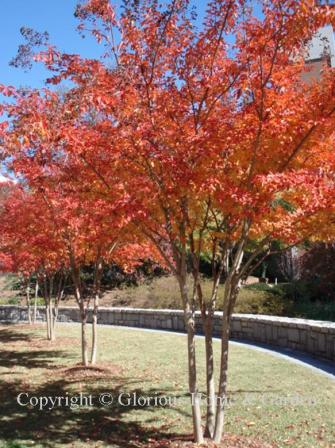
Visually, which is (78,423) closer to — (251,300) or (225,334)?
(225,334)

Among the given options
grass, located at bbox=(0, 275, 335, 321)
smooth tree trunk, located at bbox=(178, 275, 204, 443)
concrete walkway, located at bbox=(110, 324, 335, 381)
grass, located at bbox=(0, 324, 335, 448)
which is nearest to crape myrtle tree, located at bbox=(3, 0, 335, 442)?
smooth tree trunk, located at bbox=(178, 275, 204, 443)

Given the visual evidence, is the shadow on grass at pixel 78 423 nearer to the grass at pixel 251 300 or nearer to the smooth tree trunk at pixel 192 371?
the smooth tree trunk at pixel 192 371

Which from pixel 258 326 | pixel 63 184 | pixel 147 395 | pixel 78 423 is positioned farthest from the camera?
pixel 258 326

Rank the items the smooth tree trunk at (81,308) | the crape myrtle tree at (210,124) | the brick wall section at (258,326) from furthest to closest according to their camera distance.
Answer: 1. the smooth tree trunk at (81,308)
2. the brick wall section at (258,326)
3. the crape myrtle tree at (210,124)

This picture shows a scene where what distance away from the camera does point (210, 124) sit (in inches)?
200

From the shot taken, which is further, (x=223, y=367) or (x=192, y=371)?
(x=192, y=371)

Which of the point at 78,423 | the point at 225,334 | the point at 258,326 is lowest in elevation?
the point at 78,423

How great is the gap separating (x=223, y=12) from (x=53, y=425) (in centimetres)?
517

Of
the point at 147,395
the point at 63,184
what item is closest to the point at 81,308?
the point at 63,184

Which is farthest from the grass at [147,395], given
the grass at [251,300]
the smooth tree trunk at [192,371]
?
the grass at [251,300]

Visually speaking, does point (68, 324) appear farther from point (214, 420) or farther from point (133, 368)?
point (214, 420)

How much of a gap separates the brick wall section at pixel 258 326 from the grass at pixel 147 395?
898 mm

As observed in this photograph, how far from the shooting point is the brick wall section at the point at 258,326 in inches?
372

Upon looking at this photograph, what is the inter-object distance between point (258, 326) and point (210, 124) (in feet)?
25.6
